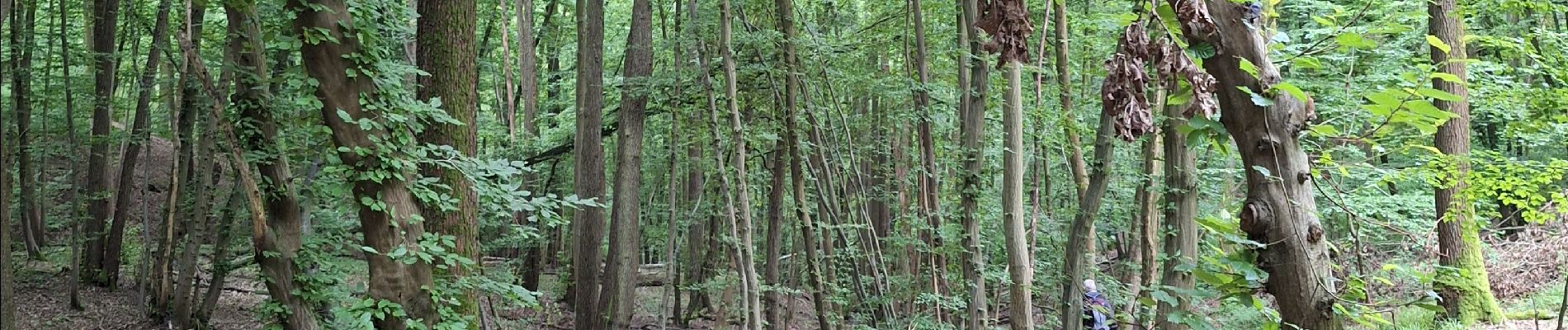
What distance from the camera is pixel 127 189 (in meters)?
11.6

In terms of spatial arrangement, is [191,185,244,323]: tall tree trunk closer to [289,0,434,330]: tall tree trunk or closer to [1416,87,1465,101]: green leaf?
[289,0,434,330]: tall tree trunk

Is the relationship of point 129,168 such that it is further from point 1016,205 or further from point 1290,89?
point 1290,89

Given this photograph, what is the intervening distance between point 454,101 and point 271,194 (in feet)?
3.57

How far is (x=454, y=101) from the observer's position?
19.2 feet

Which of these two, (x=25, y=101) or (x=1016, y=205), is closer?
(x=1016, y=205)

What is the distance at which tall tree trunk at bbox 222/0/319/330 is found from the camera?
5121mm

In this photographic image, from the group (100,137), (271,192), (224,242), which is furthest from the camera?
(100,137)

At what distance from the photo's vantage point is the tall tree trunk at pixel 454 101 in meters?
5.73

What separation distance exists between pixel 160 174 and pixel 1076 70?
56.7 feet

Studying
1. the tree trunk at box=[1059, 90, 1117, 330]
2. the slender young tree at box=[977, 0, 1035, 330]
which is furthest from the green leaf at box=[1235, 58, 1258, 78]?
A: the tree trunk at box=[1059, 90, 1117, 330]

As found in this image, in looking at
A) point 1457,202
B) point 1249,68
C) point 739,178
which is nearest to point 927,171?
point 739,178

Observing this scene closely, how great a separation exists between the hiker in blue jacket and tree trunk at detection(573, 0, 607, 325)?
4.32 metres

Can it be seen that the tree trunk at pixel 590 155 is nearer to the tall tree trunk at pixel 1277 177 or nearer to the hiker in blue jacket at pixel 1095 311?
the hiker in blue jacket at pixel 1095 311

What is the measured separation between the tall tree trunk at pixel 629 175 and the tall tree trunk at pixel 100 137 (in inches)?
218
